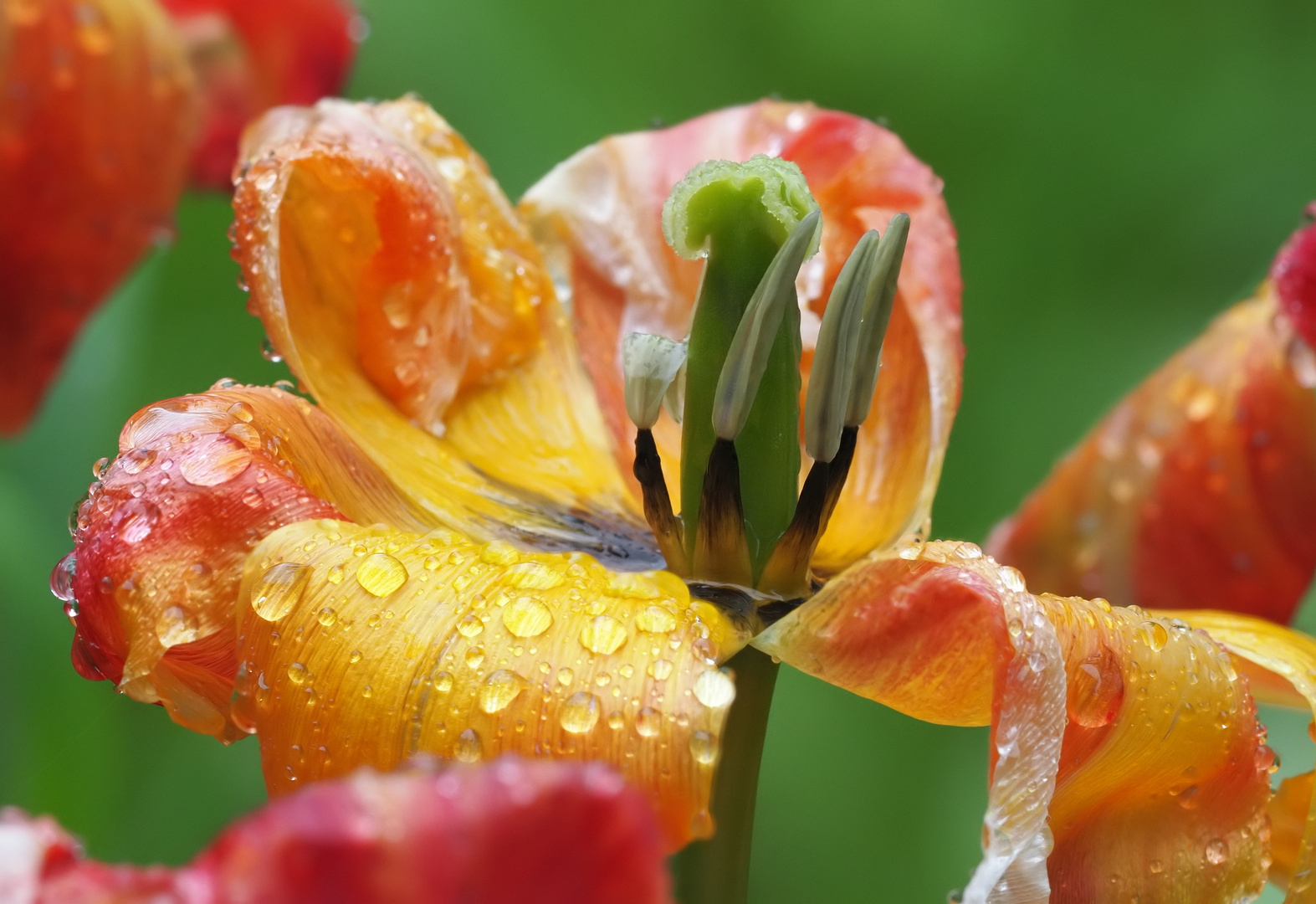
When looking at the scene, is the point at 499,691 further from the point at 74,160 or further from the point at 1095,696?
the point at 74,160

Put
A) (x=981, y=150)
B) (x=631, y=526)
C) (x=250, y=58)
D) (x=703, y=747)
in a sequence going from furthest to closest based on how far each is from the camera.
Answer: (x=981, y=150)
(x=250, y=58)
(x=631, y=526)
(x=703, y=747)

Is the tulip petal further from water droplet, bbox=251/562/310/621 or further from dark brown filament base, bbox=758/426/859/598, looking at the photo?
water droplet, bbox=251/562/310/621

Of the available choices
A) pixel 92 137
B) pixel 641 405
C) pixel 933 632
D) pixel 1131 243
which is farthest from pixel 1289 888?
pixel 1131 243

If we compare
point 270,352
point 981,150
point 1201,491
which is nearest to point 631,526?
point 270,352

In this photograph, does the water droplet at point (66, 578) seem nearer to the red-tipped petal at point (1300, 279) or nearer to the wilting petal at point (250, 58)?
the wilting petal at point (250, 58)

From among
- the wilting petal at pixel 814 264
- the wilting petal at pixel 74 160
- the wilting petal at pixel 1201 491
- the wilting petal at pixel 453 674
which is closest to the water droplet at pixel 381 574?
the wilting petal at pixel 453 674

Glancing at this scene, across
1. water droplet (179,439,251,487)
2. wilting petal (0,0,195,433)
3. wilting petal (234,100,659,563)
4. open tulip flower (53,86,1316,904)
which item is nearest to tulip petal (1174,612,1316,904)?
open tulip flower (53,86,1316,904)
